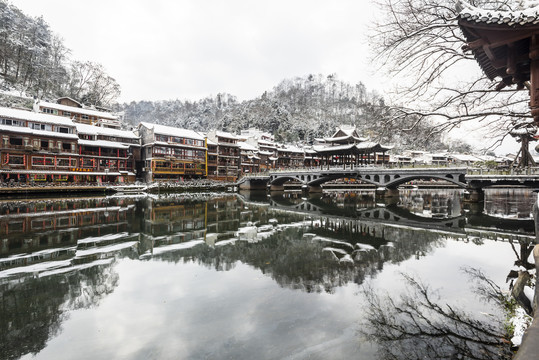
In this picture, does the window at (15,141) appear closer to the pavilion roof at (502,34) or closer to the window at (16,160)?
the window at (16,160)

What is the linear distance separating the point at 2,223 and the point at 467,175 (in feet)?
153

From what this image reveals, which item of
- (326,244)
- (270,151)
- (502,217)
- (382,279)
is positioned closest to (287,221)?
(326,244)

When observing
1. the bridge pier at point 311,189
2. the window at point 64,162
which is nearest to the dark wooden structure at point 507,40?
the bridge pier at point 311,189

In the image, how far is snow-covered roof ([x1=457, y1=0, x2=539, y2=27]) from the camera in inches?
220

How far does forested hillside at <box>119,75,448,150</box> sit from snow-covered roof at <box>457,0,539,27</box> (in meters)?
64.9

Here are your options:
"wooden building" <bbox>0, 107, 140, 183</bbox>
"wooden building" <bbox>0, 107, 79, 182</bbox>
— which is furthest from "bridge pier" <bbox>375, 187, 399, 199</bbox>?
"wooden building" <bbox>0, 107, 79, 182</bbox>

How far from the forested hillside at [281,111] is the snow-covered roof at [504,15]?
213 ft

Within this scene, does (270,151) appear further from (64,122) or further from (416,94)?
(416,94)

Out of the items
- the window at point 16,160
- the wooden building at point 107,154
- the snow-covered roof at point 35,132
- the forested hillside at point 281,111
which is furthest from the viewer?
the forested hillside at point 281,111

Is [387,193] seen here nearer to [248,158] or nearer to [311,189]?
[311,189]

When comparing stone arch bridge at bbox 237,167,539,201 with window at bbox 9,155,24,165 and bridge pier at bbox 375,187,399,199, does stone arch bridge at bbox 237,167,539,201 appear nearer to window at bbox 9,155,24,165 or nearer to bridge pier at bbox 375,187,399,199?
bridge pier at bbox 375,187,399,199

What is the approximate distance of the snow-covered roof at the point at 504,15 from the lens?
5586 millimetres

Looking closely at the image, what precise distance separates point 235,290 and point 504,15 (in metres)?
9.52

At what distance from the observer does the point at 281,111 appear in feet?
362
